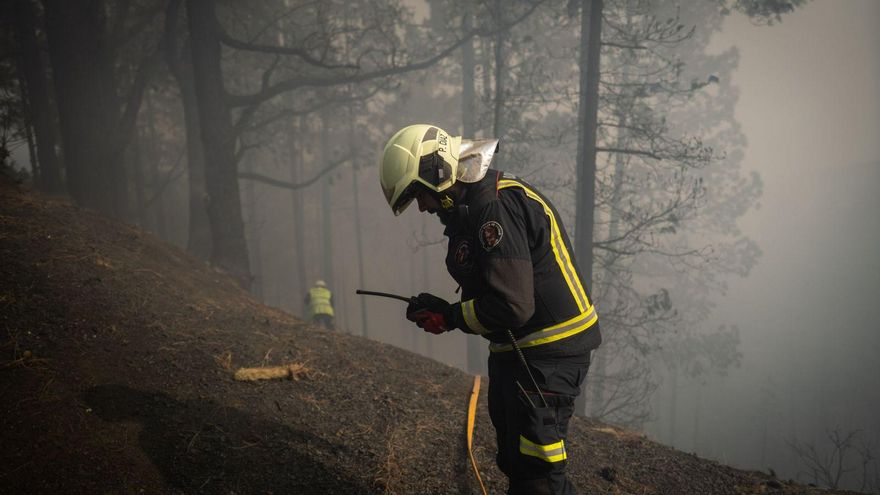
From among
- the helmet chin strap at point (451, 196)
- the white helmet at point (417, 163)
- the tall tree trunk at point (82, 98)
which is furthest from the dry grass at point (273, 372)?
the tall tree trunk at point (82, 98)

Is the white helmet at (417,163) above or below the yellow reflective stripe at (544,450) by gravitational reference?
above

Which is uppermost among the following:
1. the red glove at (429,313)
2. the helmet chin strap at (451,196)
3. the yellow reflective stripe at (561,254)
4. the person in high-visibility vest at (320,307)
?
the helmet chin strap at (451,196)

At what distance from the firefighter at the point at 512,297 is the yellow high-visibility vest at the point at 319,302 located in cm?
1018

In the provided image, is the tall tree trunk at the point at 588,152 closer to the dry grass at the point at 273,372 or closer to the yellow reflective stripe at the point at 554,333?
the dry grass at the point at 273,372

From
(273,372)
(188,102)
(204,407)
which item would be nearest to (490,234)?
(204,407)

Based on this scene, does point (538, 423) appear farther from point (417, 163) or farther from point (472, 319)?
point (417, 163)

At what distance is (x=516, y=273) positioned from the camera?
2160mm

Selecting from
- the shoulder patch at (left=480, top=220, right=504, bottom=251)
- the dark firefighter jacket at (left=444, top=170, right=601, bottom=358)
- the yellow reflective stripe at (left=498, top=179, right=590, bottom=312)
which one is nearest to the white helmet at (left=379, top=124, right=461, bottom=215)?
the dark firefighter jacket at (left=444, top=170, right=601, bottom=358)

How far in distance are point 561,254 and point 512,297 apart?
0.51 meters

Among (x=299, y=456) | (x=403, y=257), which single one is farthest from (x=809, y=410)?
(x=299, y=456)

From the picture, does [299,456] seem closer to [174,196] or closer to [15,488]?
[15,488]

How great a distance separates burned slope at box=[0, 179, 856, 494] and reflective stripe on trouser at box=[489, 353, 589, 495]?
40.1 inches

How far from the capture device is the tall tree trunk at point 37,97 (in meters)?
11.9

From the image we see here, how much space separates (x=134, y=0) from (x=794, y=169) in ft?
296
